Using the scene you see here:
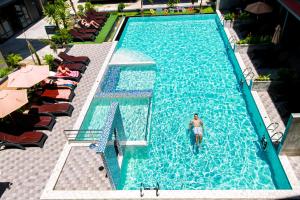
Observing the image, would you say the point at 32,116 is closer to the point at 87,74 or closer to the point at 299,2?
the point at 87,74

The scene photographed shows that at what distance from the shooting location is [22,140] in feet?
42.9

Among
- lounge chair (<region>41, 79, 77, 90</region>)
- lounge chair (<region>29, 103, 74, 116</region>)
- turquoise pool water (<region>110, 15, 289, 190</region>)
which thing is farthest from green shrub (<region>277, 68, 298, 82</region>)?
lounge chair (<region>41, 79, 77, 90</region>)

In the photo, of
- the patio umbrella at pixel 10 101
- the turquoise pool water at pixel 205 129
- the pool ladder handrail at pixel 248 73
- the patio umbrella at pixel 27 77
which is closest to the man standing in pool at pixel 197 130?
the turquoise pool water at pixel 205 129

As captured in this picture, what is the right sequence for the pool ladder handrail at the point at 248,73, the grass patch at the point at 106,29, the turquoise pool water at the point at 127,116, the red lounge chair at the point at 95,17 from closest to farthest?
the turquoise pool water at the point at 127,116 → the pool ladder handrail at the point at 248,73 → the grass patch at the point at 106,29 → the red lounge chair at the point at 95,17

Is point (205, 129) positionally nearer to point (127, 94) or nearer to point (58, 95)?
point (127, 94)

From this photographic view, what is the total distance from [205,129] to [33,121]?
31.3ft

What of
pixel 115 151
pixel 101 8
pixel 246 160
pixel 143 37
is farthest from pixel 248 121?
pixel 101 8

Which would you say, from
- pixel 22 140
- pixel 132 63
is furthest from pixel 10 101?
pixel 132 63

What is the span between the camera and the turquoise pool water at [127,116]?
13.7 m

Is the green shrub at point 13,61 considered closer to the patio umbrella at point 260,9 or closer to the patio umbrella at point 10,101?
the patio umbrella at point 10,101

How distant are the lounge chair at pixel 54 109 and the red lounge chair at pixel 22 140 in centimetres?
180

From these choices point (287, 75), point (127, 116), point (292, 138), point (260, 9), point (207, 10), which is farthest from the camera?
point (207, 10)

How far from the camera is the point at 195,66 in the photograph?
19.7m

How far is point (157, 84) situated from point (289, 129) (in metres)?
9.30
